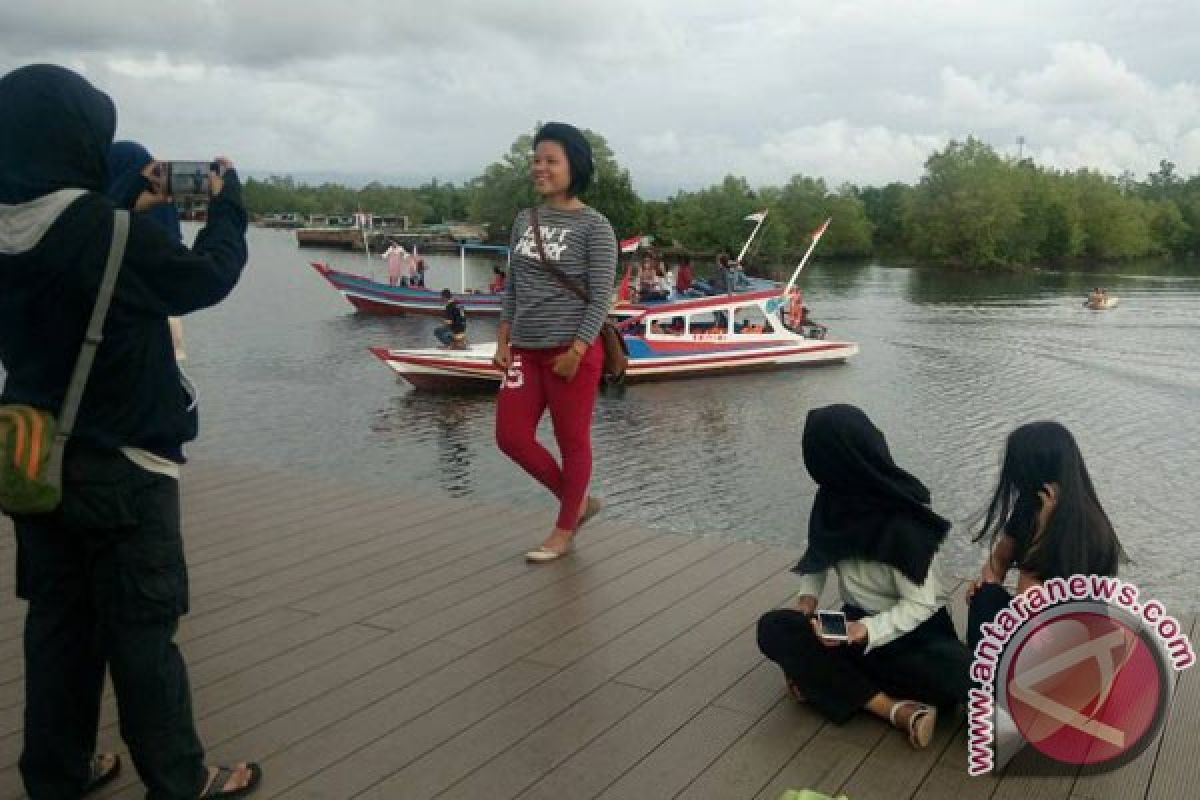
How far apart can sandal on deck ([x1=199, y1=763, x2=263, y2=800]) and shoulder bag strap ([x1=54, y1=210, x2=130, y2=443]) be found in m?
0.88

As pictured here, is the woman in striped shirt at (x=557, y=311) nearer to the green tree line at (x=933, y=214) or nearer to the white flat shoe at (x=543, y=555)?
the white flat shoe at (x=543, y=555)

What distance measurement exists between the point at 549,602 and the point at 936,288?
154 feet

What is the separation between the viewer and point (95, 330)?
2045mm

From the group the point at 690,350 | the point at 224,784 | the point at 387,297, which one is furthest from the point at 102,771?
the point at 387,297

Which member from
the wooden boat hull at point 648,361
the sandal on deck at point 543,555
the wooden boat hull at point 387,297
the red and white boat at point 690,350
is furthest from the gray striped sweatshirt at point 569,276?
the wooden boat hull at point 387,297

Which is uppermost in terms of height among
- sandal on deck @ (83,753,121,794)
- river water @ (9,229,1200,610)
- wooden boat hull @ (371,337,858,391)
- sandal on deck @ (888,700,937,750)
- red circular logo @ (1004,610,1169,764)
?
red circular logo @ (1004,610,1169,764)

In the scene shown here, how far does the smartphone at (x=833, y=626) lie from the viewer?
274cm

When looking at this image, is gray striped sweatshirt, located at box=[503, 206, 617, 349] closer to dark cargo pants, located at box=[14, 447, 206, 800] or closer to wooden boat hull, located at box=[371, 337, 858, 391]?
dark cargo pants, located at box=[14, 447, 206, 800]

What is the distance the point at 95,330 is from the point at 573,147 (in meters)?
2.39

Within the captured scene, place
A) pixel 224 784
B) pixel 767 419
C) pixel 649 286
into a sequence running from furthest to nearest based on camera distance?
1. pixel 649 286
2. pixel 767 419
3. pixel 224 784

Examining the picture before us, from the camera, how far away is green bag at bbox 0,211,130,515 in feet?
6.63

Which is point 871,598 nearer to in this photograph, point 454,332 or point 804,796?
point 804,796

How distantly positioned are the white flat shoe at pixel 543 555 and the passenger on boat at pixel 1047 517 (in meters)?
1.91

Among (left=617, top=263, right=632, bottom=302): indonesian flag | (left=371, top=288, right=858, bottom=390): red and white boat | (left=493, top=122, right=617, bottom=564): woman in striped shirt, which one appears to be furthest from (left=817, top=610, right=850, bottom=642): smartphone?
(left=617, top=263, right=632, bottom=302): indonesian flag
